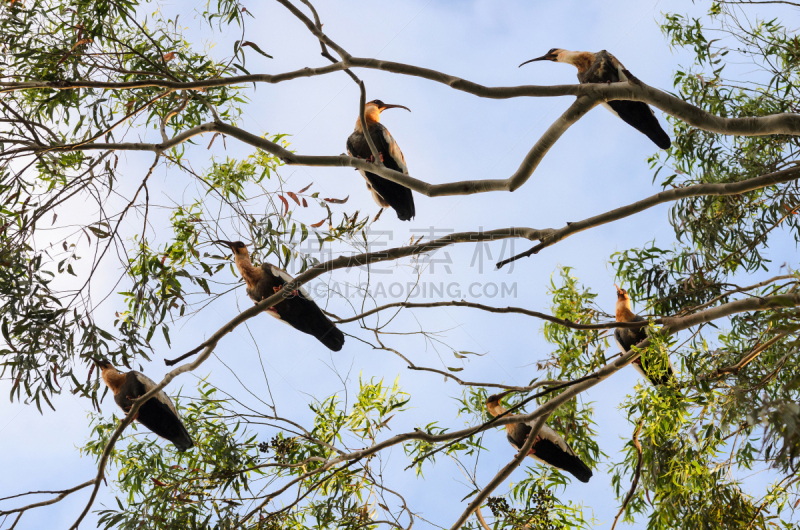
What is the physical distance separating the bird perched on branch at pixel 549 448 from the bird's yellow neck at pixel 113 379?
8.58 feet

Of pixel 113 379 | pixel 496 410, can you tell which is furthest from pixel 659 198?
pixel 113 379

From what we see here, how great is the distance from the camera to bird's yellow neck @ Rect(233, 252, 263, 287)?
3.61 metres

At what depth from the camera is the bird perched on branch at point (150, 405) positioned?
12.1 ft

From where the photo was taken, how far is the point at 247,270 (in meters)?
3.64

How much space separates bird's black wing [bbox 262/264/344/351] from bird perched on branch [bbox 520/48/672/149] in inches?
85.6

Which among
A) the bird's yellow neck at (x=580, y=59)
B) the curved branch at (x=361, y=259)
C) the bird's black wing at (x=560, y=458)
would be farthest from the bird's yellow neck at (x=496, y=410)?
the bird's yellow neck at (x=580, y=59)

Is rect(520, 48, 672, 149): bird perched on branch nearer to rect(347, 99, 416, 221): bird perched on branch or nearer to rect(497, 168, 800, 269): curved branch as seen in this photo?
rect(497, 168, 800, 269): curved branch

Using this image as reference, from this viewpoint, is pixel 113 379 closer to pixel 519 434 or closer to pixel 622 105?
pixel 519 434

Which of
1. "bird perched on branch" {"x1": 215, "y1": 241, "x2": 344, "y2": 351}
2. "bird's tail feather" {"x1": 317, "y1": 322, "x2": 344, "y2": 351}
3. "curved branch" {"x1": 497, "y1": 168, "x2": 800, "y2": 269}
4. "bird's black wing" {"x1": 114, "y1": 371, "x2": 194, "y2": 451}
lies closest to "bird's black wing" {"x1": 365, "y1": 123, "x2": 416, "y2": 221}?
"bird perched on branch" {"x1": 215, "y1": 241, "x2": 344, "y2": 351}

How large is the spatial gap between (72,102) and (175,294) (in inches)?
59.8

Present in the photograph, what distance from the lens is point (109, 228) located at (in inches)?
126

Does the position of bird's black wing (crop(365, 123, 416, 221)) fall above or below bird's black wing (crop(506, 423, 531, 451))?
above

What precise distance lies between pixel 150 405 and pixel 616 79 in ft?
12.2

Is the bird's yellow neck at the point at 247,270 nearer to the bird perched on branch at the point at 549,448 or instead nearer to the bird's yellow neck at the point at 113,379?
the bird's yellow neck at the point at 113,379
